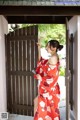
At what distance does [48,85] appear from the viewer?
17.0 feet

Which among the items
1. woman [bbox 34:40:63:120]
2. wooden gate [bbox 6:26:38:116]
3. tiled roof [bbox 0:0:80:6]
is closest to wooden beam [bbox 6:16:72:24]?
wooden gate [bbox 6:26:38:116]

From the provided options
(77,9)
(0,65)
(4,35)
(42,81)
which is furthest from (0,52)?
(77,9)

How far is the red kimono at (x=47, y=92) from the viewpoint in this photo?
16.9ft

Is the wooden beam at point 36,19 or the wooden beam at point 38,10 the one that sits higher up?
the wooden beam at point 36,19

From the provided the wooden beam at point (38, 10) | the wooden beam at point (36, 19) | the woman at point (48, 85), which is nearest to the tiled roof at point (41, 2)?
the wooden beam at point (38, 10)

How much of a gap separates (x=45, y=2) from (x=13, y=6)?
600 mm

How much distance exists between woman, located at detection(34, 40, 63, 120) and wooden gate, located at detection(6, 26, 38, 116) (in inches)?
36.9

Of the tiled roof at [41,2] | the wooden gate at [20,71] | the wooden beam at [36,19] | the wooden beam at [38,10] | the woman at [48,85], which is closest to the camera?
the tiled roof at [41,2]

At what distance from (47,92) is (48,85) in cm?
15

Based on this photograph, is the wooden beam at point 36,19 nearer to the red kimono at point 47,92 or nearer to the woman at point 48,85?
the woman at point 48,85

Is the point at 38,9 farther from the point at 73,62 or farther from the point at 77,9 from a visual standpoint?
the point at 73,62

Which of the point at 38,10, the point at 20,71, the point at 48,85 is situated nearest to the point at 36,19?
the point at 20,71

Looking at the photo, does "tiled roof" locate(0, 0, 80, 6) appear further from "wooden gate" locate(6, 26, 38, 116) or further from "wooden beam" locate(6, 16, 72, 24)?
"wooden beam" locate(6, 16, 72, 24)

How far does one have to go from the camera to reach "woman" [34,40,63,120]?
5.11 metres
